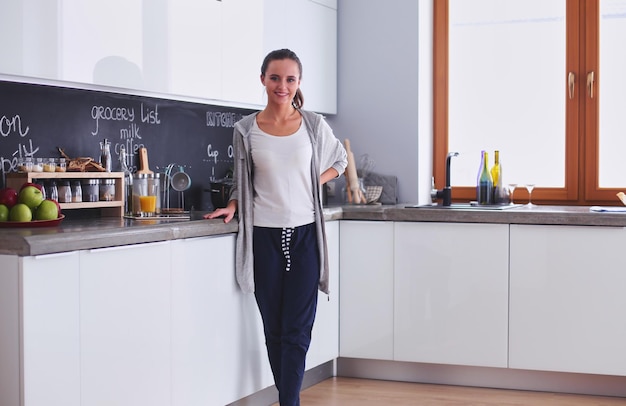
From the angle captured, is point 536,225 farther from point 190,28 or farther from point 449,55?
point 190,28

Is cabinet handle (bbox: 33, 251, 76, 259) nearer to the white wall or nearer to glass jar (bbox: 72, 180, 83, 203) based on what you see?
glass jar (bbox: 72, 180, 83, 203)

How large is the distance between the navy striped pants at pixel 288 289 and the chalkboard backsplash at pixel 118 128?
0.73m

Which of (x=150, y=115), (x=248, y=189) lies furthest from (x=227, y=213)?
(x=150, y=115)

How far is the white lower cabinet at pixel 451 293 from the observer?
3984mm

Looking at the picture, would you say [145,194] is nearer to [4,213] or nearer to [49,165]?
[49,165]

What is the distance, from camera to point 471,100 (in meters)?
4.81

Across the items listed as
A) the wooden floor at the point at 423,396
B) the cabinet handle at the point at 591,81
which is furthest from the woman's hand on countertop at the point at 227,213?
the cabinet handle at the point at 591,81

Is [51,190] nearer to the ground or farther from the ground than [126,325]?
farther from the ground

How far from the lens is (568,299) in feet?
12.7

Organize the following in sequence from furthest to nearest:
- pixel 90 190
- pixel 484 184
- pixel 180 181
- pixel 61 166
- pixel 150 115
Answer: pixel 484 184, pixel 180 181, pixel 150 115, pixel 90 190, pixel 61 166

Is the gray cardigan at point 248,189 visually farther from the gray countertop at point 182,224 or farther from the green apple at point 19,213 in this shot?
the green apple at point 19,213

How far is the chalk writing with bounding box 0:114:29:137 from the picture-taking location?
122 inches

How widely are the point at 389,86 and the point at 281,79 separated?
150 centimetres

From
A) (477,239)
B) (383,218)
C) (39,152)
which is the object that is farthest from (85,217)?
(477,239)
